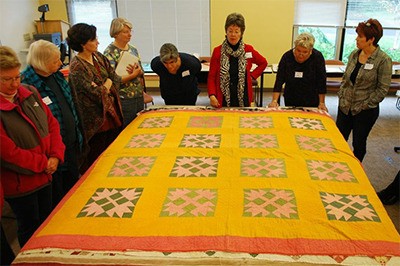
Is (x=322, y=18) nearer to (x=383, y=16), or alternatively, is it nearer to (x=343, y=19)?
(x=343, y=19)

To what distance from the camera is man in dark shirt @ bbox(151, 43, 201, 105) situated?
2443 mm

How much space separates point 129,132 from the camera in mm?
2207

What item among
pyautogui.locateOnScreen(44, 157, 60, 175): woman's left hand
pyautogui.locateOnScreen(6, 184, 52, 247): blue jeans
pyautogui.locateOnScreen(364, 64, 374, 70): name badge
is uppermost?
pyautogui.locateOnScreen(364, 64, 374, 70): name badge

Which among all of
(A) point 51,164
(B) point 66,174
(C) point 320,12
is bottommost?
(B) point 66,174

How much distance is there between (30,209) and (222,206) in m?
1.06

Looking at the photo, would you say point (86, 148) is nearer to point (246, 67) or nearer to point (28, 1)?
point (246, 67)

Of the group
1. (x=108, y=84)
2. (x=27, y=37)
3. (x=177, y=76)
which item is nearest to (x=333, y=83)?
(x=177, y=76)

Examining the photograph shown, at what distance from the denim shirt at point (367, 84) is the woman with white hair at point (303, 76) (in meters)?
0.20

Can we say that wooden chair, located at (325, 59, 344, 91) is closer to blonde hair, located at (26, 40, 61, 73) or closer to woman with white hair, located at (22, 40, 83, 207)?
woman with white hair, located at (22, 40, 83, 207)

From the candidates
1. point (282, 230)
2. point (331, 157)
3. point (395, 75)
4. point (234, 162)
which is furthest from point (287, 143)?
point (395, 75)

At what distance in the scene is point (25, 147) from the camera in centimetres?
Result: 157

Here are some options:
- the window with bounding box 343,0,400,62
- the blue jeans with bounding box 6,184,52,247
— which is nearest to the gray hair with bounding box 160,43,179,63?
the blue jeans with bounding box 6,184,52,247

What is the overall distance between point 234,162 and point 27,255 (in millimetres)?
1043

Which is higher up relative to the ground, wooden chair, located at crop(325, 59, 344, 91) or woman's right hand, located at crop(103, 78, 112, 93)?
woman's right hand, located at crop(103, 78, 112, 93)
